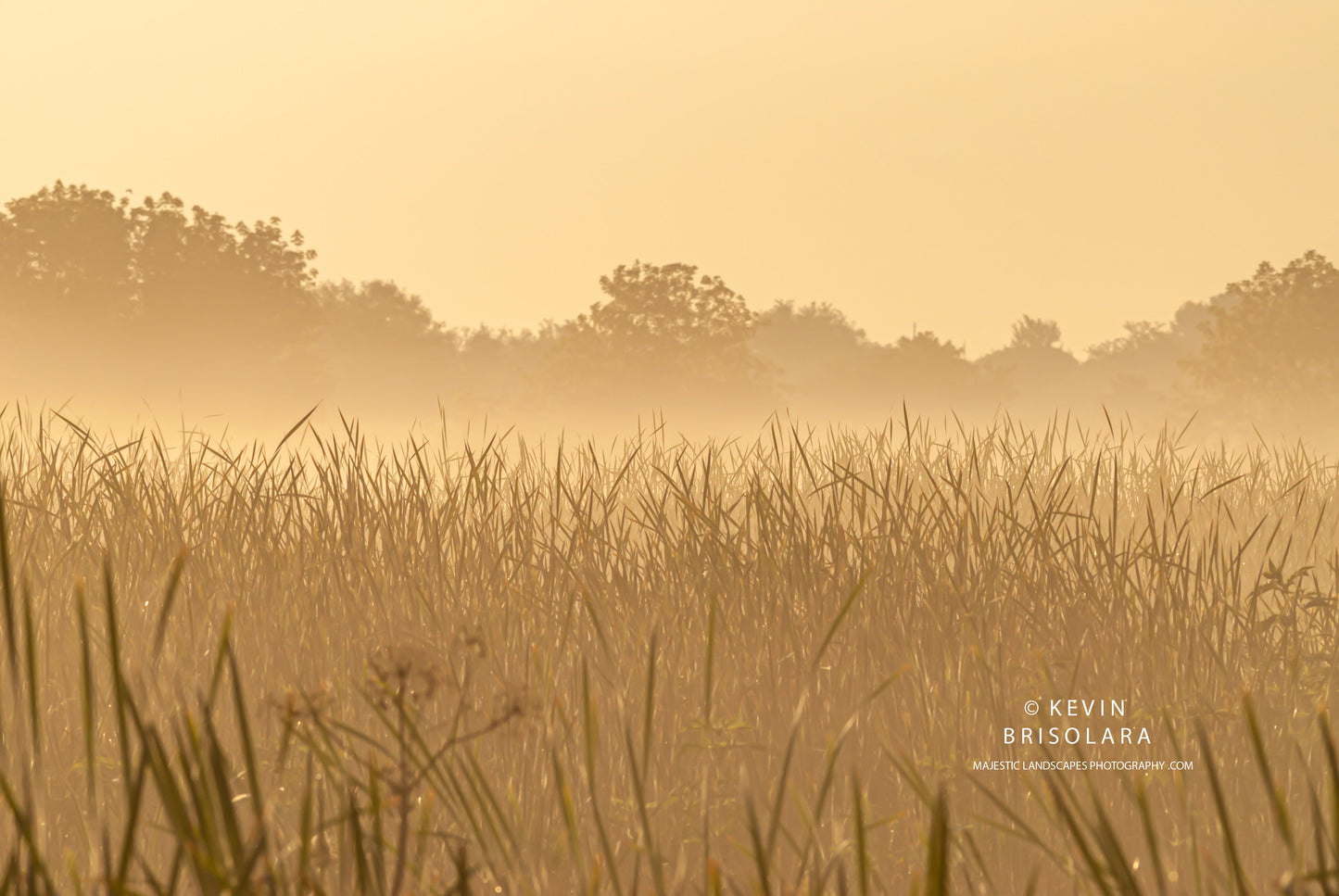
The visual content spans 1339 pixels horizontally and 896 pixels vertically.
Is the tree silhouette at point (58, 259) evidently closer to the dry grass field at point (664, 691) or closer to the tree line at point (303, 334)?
the tree line at point (303, 334)

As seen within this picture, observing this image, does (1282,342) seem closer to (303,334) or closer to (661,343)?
(661,343)

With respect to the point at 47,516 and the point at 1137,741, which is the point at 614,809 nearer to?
the point at 1137,741

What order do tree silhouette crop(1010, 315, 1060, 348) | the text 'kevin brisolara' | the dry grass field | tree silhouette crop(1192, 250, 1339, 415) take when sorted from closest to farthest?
the dry grass field < the text 'kevin brisolara' < tree silhouette crop(1192, 250, 1339, 415) < tree silhouette crop(1010, 315, 1060, 348)

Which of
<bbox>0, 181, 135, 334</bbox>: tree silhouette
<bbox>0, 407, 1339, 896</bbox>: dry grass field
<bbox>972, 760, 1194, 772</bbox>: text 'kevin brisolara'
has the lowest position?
<bbox>972, 760, 1194, 772</bbox>: text 'kevin brisolara'

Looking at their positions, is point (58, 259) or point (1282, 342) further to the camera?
point (58, 259)

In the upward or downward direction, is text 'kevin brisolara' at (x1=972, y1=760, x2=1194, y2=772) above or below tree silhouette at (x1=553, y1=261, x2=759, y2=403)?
below

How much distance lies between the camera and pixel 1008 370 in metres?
53.0

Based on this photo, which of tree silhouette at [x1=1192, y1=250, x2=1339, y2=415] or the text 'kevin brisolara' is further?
tree silhouette at [x1=1192, y1=250, x2=1339, y2=415]

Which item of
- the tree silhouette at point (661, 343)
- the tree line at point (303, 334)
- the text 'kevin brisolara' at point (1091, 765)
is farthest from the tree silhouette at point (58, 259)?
the text 'kevin brisolara' at point (1091, 765)

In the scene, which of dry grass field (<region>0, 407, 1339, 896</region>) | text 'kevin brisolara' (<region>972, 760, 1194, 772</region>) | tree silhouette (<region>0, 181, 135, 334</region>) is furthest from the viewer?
tree silhouette (<region>0, 181, 135, 334</region>)

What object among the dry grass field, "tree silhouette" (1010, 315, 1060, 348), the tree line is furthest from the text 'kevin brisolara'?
"tree silhouette" (1010, 315, 1060, 348)

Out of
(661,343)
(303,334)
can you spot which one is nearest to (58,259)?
(303,334)

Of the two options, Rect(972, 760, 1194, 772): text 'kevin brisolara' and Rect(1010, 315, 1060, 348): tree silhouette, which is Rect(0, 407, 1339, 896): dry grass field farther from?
Rect(1010, 315, 1060, 348): tree silhouette

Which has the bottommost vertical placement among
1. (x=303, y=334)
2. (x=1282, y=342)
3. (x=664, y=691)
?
(x=664, y=691)
